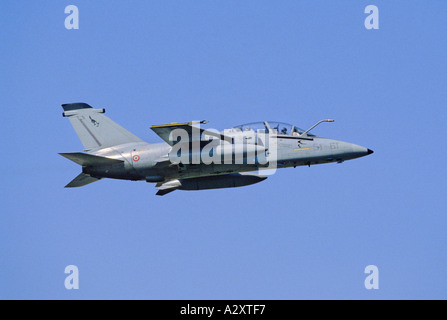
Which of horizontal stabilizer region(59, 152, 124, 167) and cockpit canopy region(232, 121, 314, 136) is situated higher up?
cockpit canopy region(232, 121, 314, 136)

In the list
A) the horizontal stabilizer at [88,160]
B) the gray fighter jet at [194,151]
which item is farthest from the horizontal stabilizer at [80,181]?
the horizontal stabilizer at [88,160]

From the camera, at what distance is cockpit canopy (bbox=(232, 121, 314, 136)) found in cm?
2681

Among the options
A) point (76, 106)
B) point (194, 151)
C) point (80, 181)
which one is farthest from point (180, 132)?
point (76, 106)

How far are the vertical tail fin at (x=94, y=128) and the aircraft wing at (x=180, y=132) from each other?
9.24 feet

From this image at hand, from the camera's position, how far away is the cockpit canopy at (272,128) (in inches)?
1056

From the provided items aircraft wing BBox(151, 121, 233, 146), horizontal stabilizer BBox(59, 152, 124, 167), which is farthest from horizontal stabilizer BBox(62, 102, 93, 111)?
aircraft wing BBox(151, 121, 233, 146)

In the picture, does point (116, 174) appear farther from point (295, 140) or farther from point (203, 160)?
point (295, 140)

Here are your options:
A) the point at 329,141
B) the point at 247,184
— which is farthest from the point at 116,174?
the point at 329,141

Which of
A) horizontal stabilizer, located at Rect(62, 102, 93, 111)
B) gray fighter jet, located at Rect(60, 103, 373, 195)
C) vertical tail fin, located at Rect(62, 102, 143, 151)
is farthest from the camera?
horizontal stabilizer, located at Rect(62, 102, 93, 111)

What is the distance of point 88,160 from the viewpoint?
86.3 ft

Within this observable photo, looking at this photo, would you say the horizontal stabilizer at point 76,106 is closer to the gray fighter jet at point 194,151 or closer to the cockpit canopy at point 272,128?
the gray fighter jet at point 194,151

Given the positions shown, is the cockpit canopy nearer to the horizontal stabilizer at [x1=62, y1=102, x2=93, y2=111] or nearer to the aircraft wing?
the aircraft wing

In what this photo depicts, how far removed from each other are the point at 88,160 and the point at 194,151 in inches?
162

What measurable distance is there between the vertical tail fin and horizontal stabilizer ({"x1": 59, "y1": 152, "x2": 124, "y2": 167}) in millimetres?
1290
